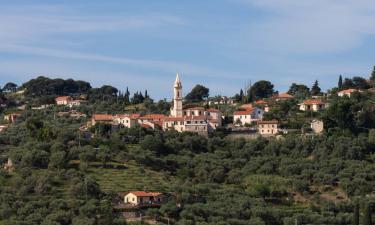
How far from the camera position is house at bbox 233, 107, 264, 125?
312 feet

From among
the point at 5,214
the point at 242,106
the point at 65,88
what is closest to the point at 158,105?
the point at 242,106

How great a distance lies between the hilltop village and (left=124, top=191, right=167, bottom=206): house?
0.24 ft

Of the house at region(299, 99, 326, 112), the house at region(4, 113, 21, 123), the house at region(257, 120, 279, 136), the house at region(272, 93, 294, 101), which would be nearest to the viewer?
the house at region(257, 120, 279, 136)

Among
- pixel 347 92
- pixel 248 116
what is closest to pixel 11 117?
pixel 248 116

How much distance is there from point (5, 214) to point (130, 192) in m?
10.5

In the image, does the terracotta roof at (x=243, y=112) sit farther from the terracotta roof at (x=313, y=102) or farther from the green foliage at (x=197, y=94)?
the green foliage at (x=197, y=94)

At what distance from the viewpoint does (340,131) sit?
3401 inches

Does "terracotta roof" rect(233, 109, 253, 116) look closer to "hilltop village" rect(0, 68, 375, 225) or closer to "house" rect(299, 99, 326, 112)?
"hilltop village" rect(0, 68, 375, 225)

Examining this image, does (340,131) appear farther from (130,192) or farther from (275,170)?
(130,192)

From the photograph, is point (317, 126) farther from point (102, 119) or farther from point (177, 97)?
point (102, 119)

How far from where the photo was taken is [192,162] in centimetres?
8044

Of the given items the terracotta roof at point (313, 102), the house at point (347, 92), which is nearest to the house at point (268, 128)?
the terracotta roof at point (313, 102)

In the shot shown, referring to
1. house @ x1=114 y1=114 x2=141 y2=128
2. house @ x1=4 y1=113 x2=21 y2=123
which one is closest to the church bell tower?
house @ x1=114 y1=114 x2=141 y2=128

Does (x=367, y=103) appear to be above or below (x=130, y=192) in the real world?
above
